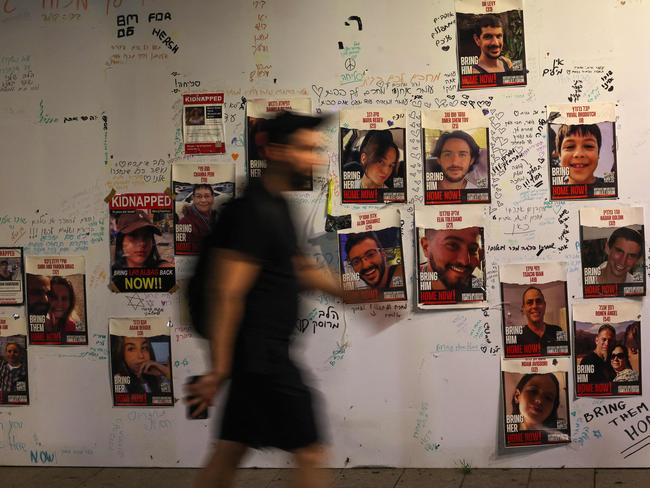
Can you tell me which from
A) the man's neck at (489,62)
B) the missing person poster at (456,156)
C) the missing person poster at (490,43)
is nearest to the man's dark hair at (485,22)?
the missing person poster at (490,43)

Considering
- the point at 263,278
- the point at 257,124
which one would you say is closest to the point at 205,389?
the point at 263,278

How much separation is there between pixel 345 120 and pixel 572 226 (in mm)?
1386

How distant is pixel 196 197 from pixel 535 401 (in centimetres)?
224

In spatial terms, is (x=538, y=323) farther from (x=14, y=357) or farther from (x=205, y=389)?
(x=14, y=357)

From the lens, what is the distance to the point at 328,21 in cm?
514

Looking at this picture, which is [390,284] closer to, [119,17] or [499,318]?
[499,318]

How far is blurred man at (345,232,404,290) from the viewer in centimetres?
513

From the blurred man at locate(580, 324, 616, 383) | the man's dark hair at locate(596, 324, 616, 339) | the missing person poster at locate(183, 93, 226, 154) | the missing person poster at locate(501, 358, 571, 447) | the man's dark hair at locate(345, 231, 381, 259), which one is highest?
the missing person poster at locate(183, 93, 226, 154)

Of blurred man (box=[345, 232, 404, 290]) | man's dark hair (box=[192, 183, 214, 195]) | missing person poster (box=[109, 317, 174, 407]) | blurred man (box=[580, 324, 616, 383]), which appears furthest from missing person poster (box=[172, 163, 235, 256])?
blurred man (box=[580, 324, 616, 383])

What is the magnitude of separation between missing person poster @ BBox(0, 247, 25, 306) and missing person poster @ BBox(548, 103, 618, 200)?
3165 millimetres

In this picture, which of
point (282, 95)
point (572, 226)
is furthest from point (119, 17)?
point (572, 226)

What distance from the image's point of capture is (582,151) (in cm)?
496

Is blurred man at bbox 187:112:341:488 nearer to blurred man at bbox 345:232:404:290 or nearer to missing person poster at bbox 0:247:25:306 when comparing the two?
blurred man at bbox 345:232:404:290

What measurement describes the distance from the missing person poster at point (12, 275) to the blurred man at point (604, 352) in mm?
3367
